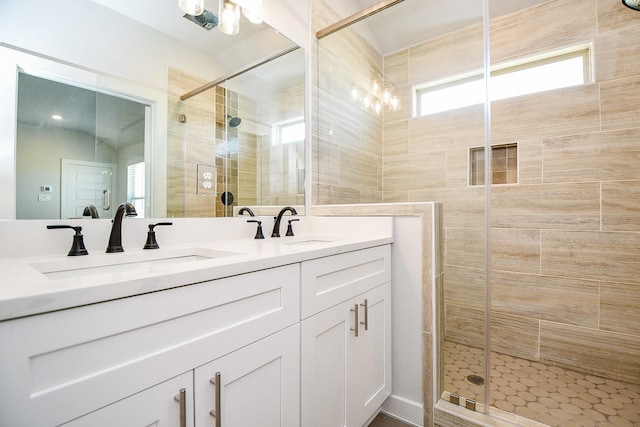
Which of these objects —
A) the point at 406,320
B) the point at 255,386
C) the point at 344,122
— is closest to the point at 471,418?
the point at 406,320

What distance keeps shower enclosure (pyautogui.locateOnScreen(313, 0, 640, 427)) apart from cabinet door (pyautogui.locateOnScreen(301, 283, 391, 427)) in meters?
0.27

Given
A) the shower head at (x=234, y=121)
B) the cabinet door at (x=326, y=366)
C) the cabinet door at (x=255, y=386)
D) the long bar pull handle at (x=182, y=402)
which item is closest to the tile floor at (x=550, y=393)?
the cabinet door at (x=326, y=366)

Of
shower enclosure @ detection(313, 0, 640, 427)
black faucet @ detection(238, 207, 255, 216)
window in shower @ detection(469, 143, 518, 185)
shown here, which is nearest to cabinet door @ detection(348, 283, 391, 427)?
shower enclosure @ detection(313, 0, 640, 427)

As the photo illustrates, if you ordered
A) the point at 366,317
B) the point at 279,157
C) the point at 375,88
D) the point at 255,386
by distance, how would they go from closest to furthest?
the point at 255,386 < the point at 366,317 < the point at 279,157 < the point at 375,88

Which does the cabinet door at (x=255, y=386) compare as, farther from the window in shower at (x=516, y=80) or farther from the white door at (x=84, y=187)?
the window in shower at (x=516, y=80)

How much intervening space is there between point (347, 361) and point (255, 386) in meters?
0.50

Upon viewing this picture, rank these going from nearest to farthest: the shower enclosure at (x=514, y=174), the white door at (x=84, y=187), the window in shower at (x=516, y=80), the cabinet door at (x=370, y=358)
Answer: the white door at (x=84, y=187) → the cabinet door at (x=370, y=358) → the shower enclosure at (x=514, y=174) → the window in shower at (x=516, y=80)

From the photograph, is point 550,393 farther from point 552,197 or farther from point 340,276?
point 340,276

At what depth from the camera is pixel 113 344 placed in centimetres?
53

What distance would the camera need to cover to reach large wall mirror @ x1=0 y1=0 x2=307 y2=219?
0.86m

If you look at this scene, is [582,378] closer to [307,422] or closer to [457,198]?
[457,198]

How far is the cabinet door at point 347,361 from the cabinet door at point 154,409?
394 millimetres

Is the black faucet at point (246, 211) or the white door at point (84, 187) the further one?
the black faucet at point (246, 211)

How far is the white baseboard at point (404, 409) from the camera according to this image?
1422mm
